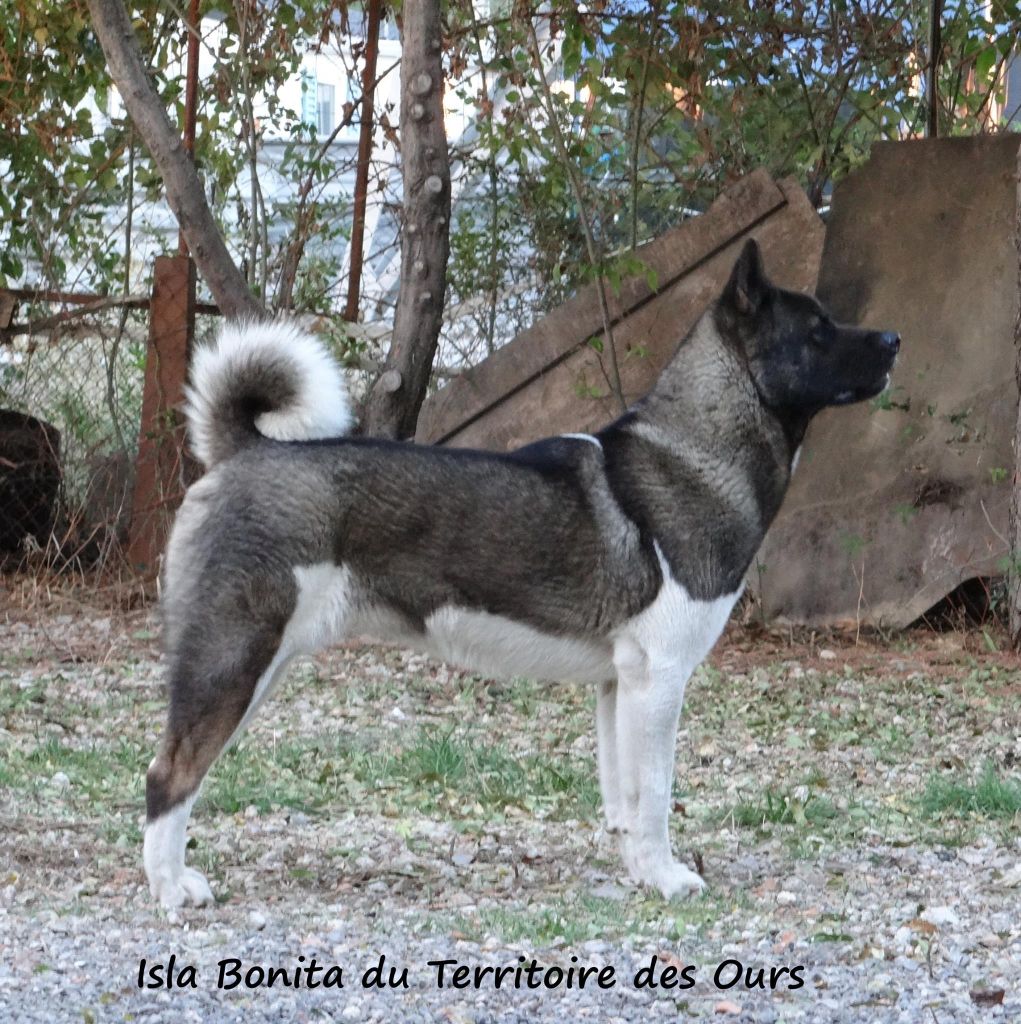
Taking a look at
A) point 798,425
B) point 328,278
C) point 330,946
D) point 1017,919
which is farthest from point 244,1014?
point 328,278

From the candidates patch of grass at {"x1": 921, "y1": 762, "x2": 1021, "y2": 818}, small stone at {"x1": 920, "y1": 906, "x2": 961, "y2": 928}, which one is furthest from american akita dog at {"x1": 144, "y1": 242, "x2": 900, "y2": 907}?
patch of grass at {"x1": 921, "y1": 762, "x2": 1021, "y2": 818}

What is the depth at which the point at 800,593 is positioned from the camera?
25.7 ft

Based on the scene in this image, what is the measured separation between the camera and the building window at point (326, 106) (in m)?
11.1

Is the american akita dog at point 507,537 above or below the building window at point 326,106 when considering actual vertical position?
below

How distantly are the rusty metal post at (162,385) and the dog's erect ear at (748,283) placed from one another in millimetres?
4430

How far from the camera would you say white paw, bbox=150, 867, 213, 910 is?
3.83 meters

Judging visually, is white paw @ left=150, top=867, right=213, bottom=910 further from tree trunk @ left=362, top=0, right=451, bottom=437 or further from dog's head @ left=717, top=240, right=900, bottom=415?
tree trunk @ left=362, top=0, right=451, bottom=437

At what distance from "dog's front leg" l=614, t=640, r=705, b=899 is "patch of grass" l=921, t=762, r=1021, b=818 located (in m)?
1.01

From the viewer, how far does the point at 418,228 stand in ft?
22.7

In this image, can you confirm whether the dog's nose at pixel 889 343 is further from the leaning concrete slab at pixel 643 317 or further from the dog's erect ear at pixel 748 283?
the leaning concrete slab at pixel 643 317

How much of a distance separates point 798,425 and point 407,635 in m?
1.32

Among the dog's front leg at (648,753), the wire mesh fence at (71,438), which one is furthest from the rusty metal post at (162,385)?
the dog's front leg at (648,753)

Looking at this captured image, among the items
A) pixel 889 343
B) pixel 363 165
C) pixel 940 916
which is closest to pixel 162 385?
pixel 363 165

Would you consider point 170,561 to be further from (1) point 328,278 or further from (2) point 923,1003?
(1) point 328,278
